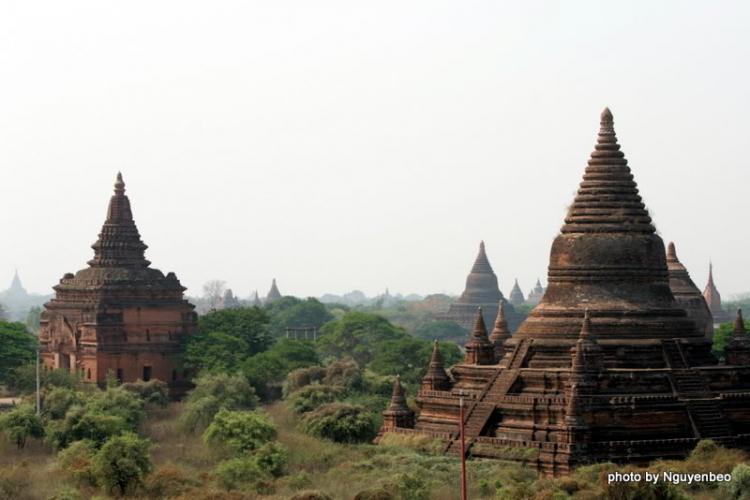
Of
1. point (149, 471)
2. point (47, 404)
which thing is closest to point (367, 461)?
point (149, 471)

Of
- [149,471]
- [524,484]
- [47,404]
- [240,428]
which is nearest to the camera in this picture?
[524,484]

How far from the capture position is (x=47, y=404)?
64.6 m

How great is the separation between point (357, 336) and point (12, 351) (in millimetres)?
27751

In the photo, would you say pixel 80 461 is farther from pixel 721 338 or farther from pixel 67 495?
pixel 721 338

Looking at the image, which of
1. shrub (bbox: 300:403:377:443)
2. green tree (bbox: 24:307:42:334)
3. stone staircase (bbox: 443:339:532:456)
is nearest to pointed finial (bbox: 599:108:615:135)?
stone staircase (bbox: 443:339:532:456)

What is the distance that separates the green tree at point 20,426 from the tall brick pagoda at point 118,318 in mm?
16166

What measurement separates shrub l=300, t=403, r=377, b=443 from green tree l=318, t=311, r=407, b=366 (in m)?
39.2

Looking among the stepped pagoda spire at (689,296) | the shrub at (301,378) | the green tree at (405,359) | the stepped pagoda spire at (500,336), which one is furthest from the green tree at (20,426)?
the stepped pagoda spire at (689,296)

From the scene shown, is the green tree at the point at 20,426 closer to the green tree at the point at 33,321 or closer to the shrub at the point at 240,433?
the shrub at the point at 240,433

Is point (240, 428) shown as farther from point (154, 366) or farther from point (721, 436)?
point (154, 366)

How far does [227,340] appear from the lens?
80.6 m

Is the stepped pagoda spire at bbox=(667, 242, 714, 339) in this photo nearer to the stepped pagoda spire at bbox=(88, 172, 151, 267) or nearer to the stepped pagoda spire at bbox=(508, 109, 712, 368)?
the stepped pagoda spire at bbox=(508, 109, 712, 368)

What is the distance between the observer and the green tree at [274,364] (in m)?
77.4

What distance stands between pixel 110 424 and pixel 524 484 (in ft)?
57.4
